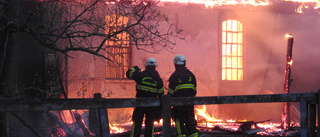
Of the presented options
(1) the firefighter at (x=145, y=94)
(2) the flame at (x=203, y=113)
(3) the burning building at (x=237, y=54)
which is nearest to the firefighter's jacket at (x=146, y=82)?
(1) the firefighter at (x=145, y=94)

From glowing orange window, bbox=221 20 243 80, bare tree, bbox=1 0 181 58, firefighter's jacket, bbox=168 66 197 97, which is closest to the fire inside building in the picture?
glowing orange window, bbox=221 20 243 80

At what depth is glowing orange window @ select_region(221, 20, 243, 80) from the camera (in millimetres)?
15664

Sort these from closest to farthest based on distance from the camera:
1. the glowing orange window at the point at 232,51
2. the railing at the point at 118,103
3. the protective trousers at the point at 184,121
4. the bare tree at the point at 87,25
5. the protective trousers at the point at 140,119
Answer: the railing at the point at 118,103 < the bare tree at the point at 87,25 < the protective trousers at the point at 184,121 < the protective trousers at the point at 140,119 < the glowing orange window at the point at 232,51

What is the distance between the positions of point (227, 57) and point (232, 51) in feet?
1.01

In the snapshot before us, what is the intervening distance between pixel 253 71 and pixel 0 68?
10.4 meters

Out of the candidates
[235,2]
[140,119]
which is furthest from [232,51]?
[140,119]

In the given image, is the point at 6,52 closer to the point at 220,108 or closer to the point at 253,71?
the point at 220,108

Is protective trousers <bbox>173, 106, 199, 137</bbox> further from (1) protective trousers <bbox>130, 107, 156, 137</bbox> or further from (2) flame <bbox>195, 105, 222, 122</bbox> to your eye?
(2) flame <bbox>195, 105, 222, 122</bbox>

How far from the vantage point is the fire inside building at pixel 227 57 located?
1419cm

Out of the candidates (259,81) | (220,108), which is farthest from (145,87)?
(259,81)

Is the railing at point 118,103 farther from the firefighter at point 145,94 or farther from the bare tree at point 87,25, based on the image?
the firefighter at point 145,94

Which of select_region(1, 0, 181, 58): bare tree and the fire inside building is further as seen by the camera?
the fire inside building

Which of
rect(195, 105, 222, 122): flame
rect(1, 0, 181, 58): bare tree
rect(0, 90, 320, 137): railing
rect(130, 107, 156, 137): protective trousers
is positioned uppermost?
rect(1, 0, 181, 58): bare tree

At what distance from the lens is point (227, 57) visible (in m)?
15.8
